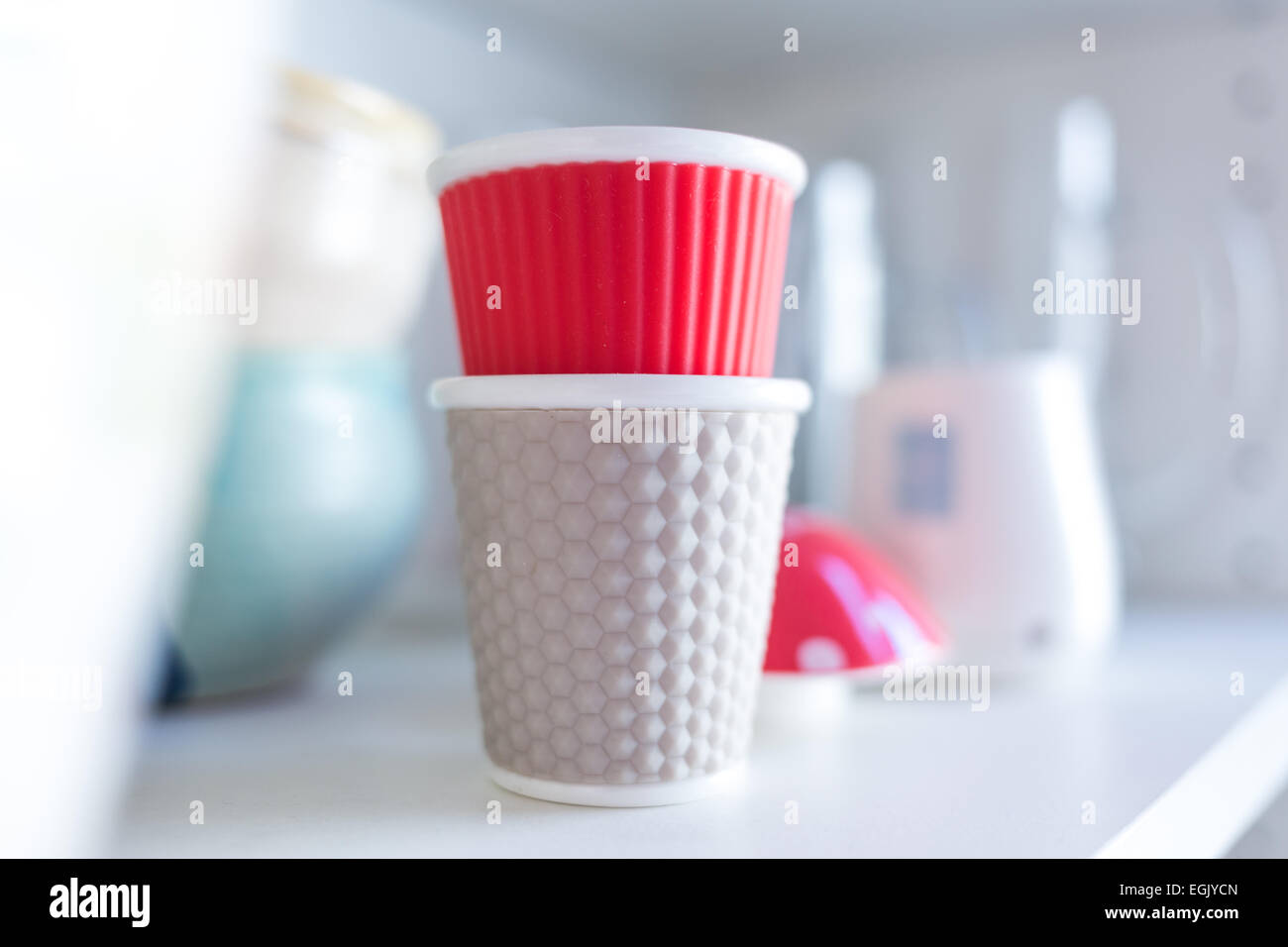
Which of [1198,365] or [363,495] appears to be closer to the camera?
[363,495]

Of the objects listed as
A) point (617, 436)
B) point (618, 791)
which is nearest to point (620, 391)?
point (617, 436)

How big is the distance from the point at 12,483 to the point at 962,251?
0.87 metres

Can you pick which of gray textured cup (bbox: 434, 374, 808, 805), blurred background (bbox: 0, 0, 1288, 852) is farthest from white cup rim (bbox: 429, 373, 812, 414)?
blurred background (bbox: 0, 0, 1288, 852)

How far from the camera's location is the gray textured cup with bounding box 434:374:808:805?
15.4 inches

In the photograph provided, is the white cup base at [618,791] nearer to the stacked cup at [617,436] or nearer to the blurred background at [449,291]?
the stacked cup at [617,436]

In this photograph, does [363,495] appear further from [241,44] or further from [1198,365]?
[1198,365]

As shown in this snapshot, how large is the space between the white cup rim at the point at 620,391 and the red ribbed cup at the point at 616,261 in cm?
1

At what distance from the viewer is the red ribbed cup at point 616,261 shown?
387mm

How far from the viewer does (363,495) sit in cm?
57

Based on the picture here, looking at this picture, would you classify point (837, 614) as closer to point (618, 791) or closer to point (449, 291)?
point (618, 791)

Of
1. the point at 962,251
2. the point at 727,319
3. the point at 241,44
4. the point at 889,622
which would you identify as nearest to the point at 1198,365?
the point at 962,251

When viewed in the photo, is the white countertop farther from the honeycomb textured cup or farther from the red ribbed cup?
the red ribbed cup

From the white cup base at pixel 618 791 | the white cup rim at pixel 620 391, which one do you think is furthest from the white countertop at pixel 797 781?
the white cup rim at pixel 620 391

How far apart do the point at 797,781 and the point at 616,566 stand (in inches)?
5.1
